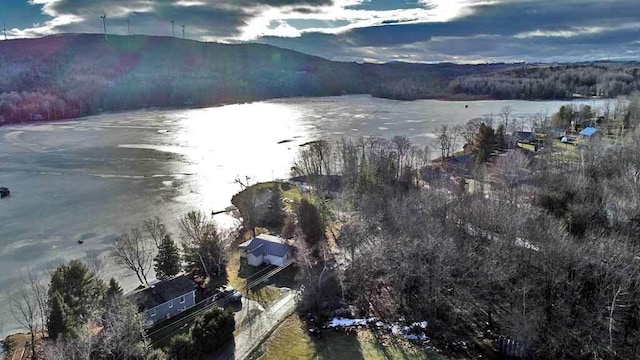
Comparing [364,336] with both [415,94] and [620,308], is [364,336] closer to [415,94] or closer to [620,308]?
[620,308]

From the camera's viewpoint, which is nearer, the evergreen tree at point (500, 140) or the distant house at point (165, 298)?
→ the distant house at point (165, 298)

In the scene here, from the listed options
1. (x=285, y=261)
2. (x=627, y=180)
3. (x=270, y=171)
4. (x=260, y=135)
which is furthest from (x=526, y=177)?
(x=260, y=135)

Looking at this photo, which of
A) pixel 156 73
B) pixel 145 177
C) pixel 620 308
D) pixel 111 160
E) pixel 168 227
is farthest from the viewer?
pixel 156 73

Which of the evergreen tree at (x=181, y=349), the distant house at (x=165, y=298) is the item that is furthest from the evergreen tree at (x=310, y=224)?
the evergreen tree at (x=181, y=349)

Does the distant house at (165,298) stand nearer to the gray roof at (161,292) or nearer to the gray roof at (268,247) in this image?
the gray roof at (161,292)

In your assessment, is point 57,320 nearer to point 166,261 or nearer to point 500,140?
point 166,261

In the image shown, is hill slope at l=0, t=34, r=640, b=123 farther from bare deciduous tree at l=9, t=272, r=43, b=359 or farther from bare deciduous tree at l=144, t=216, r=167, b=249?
bare deciduous tree at l=9, t=272, r=43, b=359

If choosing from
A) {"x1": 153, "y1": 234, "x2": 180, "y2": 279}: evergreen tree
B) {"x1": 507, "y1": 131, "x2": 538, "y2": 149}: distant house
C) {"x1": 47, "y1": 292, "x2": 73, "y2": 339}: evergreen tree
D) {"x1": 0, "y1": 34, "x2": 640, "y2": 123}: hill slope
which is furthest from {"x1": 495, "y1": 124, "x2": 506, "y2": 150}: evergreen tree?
{"x1": 0, "y1": 34, "x2": 640, "y2": 123}: hill slope
